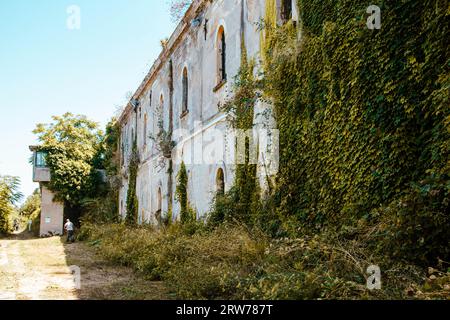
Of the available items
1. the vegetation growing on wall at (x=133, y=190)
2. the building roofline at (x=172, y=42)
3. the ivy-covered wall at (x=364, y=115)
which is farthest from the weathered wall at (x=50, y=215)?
the ivy-covered wall at (x=364, y=115)

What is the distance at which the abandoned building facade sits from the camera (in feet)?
37.0

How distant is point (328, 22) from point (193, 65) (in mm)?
8051

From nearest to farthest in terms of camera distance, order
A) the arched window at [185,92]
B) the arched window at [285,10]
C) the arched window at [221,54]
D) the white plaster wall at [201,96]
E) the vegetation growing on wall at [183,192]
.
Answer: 1. the arched window at [285,10]
2. the white plaster wall at [201,96]
3. the arched window at [221,54]
4. the vegetation growing on wall at [183,192]
5. the arched window at [185,92]

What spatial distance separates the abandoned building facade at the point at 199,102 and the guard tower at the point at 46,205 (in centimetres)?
1092

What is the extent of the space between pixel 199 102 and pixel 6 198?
2255 centimetres

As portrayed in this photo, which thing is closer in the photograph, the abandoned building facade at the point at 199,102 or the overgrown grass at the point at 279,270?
the overgrown grass at the point at 279,270

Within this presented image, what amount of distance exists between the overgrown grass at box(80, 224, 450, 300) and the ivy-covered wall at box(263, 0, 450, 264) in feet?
2.19

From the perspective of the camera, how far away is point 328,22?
25.8ft

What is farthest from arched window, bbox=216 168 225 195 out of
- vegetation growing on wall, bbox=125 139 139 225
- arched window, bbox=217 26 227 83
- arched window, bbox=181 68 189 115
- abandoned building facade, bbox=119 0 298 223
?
vegetation growing on wall, bbox=125 139 139 225

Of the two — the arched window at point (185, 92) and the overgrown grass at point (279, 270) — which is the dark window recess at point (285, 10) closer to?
the overgrown grass at point (279, 270)

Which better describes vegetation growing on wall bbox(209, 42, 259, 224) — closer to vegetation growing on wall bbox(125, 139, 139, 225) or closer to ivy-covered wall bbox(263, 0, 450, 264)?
ivy-covered wall bbox(263, 0, 450, 264)

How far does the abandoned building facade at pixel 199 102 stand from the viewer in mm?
11281

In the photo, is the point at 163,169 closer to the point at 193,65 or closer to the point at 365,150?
the point at 193,65
